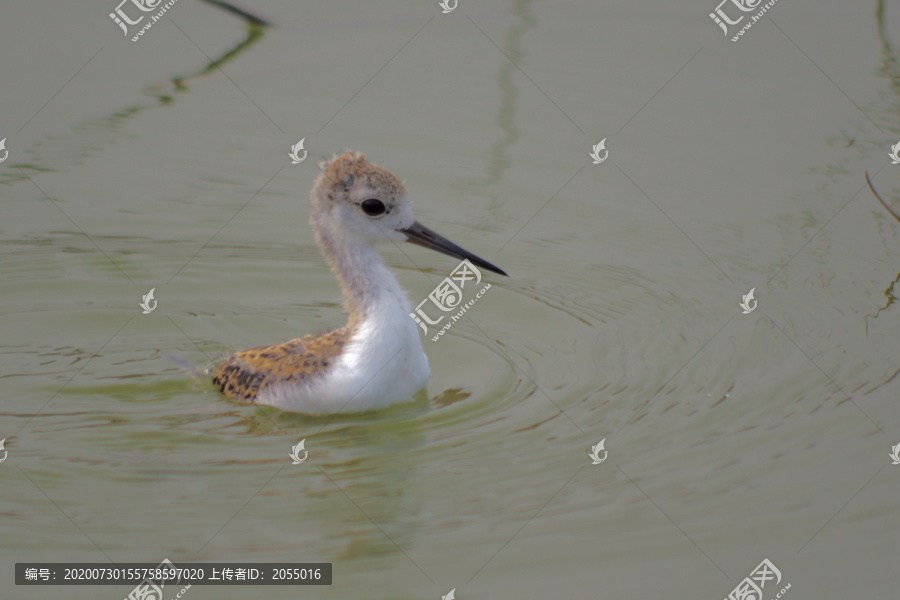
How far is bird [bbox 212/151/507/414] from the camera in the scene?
6.91m

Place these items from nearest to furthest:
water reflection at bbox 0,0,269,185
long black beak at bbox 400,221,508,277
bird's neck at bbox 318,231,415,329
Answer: bird's neck at bbox 318,231,415,329 < long black beak at bbox 400,221,508,277 < water reflection at bbox 0,0,269,185

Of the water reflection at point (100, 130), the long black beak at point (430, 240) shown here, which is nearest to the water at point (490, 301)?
the water reflection at point (100, 130)

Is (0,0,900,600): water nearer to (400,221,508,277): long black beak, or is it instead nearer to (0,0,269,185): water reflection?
(0,0,269,185): water reflection

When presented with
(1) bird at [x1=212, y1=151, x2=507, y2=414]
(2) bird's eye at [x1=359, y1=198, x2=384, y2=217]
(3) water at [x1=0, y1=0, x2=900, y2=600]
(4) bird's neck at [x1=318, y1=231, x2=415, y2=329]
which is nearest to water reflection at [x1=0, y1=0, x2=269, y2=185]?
(3) water at [x1=0, y1=0, x2=900, y2=600]

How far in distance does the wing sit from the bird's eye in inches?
28.8

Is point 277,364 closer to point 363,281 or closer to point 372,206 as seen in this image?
point 363,281

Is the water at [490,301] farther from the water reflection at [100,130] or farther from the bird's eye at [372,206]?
the bird's eye at [372,206]

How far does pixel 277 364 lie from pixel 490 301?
6.90 feet

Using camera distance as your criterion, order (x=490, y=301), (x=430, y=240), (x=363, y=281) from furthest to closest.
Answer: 1. (x=490, y=301)
2. (x=430, y=240)
3. (x=363, y=281)

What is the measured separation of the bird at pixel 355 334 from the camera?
6.91 meters

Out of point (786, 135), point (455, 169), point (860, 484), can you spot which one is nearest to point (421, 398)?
point (860, 484)

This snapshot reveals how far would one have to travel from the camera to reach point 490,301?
28.6 ft

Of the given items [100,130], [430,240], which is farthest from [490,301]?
[100,130]

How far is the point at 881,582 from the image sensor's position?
5605 mm
